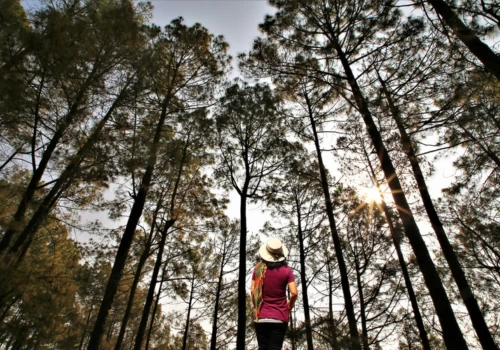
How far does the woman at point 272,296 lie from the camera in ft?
8.41

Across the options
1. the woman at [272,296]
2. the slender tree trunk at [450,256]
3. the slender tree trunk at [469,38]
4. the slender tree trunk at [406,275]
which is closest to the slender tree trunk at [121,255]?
the woman at [272,296]

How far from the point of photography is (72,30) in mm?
5715

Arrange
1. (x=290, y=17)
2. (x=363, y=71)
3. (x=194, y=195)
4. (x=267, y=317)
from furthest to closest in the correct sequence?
(x=194, y=195)
(x=290, y=17)
(x=363, y=71)
(x=267, y=317)

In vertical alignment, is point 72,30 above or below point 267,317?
above

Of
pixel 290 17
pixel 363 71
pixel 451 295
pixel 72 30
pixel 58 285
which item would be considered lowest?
pixel 58 285

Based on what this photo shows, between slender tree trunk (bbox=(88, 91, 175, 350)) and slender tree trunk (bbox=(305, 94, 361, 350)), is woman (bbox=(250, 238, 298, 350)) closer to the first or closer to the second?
slender tree trunk (bbox=(305, 94, 361, 350))

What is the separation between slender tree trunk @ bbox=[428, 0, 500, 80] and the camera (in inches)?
166

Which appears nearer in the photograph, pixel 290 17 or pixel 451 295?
pixel 290 17

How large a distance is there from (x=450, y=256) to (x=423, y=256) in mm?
3193

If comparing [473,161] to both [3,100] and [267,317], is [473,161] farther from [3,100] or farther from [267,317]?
[3,100]

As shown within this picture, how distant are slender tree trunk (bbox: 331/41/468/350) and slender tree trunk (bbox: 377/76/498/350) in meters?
0.66

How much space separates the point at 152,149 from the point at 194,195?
4.10 metres

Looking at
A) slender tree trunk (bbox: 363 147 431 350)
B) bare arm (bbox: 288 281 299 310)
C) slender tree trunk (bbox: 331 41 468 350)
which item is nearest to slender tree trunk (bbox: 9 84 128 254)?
bare arm (bbox: 288 281 299 310)

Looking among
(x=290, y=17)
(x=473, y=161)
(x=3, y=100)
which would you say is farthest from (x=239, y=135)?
(x=473, y=161)
